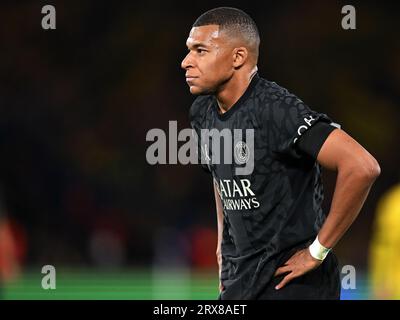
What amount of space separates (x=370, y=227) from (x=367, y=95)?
2613mm

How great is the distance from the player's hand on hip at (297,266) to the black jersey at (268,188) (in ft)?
0.15

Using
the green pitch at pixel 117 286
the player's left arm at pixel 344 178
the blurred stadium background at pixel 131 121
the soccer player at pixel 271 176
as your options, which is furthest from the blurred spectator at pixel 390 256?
the blurred stadium background at pixel 131 121

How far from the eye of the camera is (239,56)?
4.87 m

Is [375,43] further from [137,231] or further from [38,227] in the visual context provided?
[38,227]

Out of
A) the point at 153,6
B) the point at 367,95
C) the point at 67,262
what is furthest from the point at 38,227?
the point at 367,95

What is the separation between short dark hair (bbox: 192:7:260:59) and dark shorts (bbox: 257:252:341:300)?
1.20 m

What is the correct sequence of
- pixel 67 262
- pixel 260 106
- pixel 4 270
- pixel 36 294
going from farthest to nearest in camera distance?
1. pixel 67 262
2. pixel 4 270
3. pixel 36 294
4. pixel 260 106

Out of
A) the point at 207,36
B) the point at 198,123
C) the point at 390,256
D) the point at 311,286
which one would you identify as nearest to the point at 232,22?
the point at 207,36

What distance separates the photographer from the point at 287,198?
4.66 meters

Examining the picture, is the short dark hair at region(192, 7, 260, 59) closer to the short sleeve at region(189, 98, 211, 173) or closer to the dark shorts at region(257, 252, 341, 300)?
the short sleeve at region(189, 98, 211, 173)

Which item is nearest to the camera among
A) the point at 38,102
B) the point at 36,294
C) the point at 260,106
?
the point at 260,106

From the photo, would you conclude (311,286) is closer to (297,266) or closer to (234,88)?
(297,266)

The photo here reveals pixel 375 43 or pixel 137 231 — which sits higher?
pixel 375 43

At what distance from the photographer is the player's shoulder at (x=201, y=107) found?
5191 millimetres
